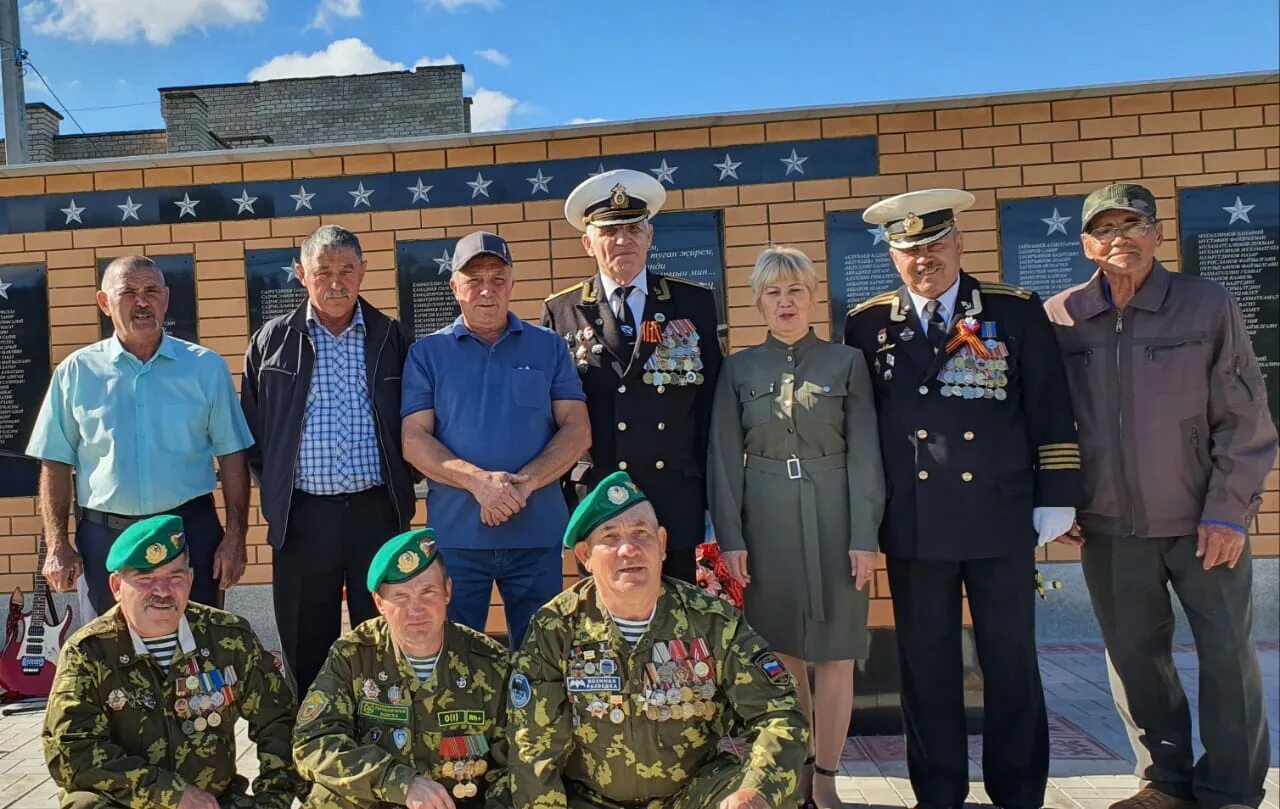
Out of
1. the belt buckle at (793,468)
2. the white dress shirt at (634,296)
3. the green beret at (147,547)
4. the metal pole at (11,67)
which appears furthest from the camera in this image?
the metal pole at (11,67)

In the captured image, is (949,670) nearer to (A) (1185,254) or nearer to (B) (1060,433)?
(B) (1060,433)

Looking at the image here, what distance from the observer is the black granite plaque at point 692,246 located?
215 inches

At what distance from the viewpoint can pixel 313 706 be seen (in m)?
2.55

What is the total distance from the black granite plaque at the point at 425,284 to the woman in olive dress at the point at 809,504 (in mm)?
2949

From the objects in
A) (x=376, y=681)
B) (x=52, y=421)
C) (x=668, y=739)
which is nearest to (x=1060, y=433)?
(x=668, y=739)

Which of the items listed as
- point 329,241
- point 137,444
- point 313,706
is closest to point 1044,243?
point 329,241

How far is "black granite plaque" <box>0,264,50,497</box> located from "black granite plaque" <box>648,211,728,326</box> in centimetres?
388

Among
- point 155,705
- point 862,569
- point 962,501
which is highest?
point 962,501

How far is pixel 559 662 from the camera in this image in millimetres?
2545

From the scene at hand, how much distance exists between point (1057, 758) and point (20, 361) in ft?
20.4

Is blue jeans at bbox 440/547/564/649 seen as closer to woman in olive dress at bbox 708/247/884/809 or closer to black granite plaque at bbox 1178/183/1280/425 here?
woman in olive dress at bbox 708/247/884/809

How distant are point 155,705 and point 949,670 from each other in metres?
2.52

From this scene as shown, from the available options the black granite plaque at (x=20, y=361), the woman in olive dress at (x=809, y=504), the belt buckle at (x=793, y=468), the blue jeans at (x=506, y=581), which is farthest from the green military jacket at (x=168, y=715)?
the black granite plaque at (x=20, y=361)

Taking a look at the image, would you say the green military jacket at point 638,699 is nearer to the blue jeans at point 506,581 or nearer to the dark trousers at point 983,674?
the blue jeans at point 506,581
